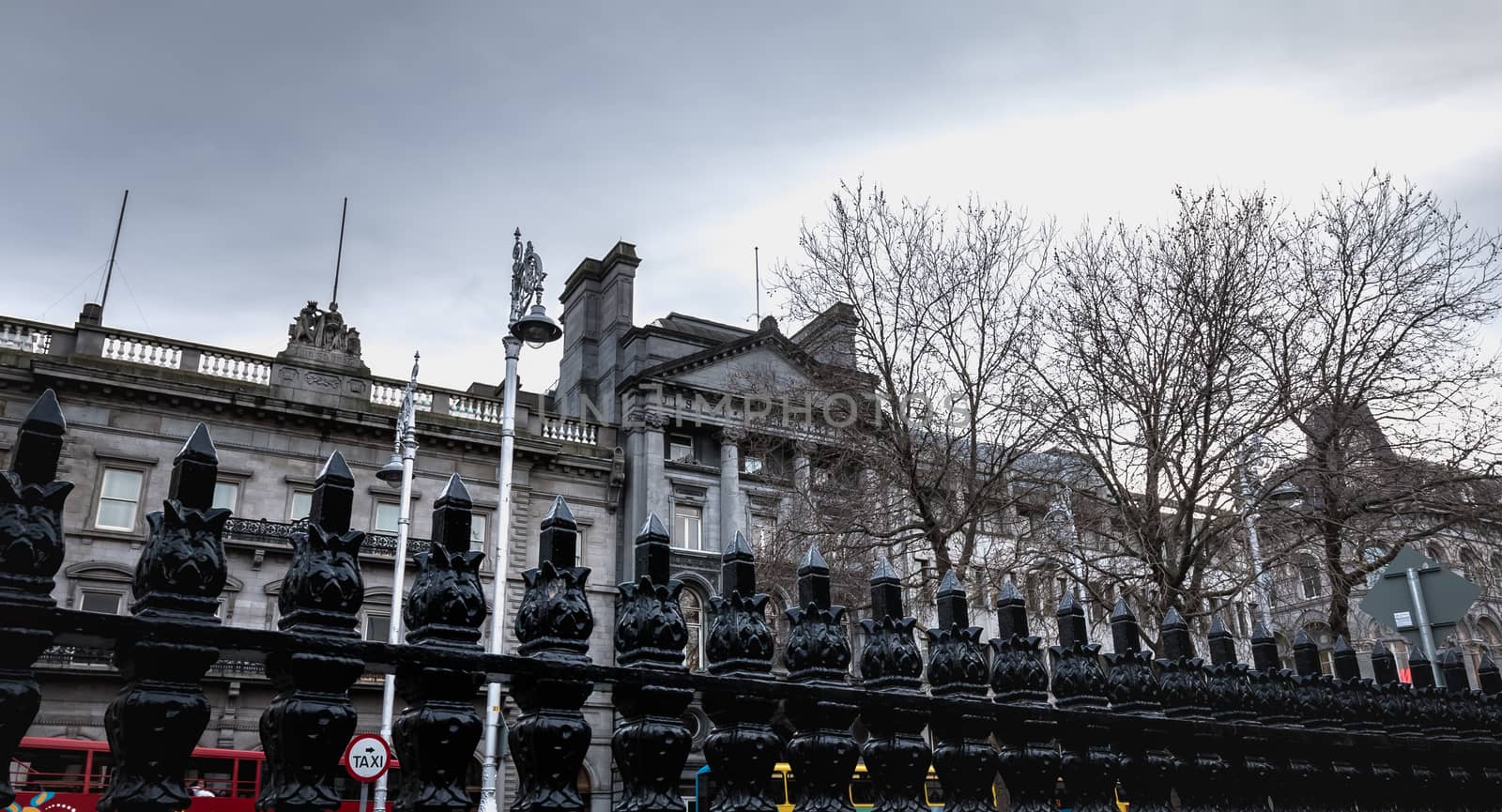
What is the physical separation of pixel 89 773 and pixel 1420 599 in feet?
83.4

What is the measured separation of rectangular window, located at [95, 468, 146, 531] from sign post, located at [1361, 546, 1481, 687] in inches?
1086

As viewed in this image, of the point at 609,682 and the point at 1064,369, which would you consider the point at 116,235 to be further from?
the point at 609,682

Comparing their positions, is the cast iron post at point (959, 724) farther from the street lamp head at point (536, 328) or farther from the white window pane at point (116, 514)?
the white window pane at point (116, 514)

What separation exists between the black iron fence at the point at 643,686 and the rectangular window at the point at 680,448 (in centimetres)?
3040

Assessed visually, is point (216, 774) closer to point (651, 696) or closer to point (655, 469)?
point (655, 469)

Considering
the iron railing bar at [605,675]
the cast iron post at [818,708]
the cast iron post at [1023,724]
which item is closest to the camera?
the iron railing bar at [605,675]

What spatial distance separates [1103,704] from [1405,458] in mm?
13338

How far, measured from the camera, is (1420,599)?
26.8ft

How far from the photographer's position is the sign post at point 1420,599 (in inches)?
314

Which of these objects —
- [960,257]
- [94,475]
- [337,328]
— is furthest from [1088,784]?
[337,328]

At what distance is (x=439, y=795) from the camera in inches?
86.7

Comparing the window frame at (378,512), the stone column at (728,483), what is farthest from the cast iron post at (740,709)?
the stone column at (728,483)

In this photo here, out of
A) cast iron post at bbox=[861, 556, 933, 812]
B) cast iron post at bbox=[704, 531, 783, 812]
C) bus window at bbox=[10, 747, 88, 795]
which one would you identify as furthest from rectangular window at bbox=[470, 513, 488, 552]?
cast iron post at bbox=[704, 531, 783, 812]

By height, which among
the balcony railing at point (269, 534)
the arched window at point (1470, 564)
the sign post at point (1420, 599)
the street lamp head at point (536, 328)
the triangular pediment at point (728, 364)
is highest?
the triangular pediment at point (728, 364)
